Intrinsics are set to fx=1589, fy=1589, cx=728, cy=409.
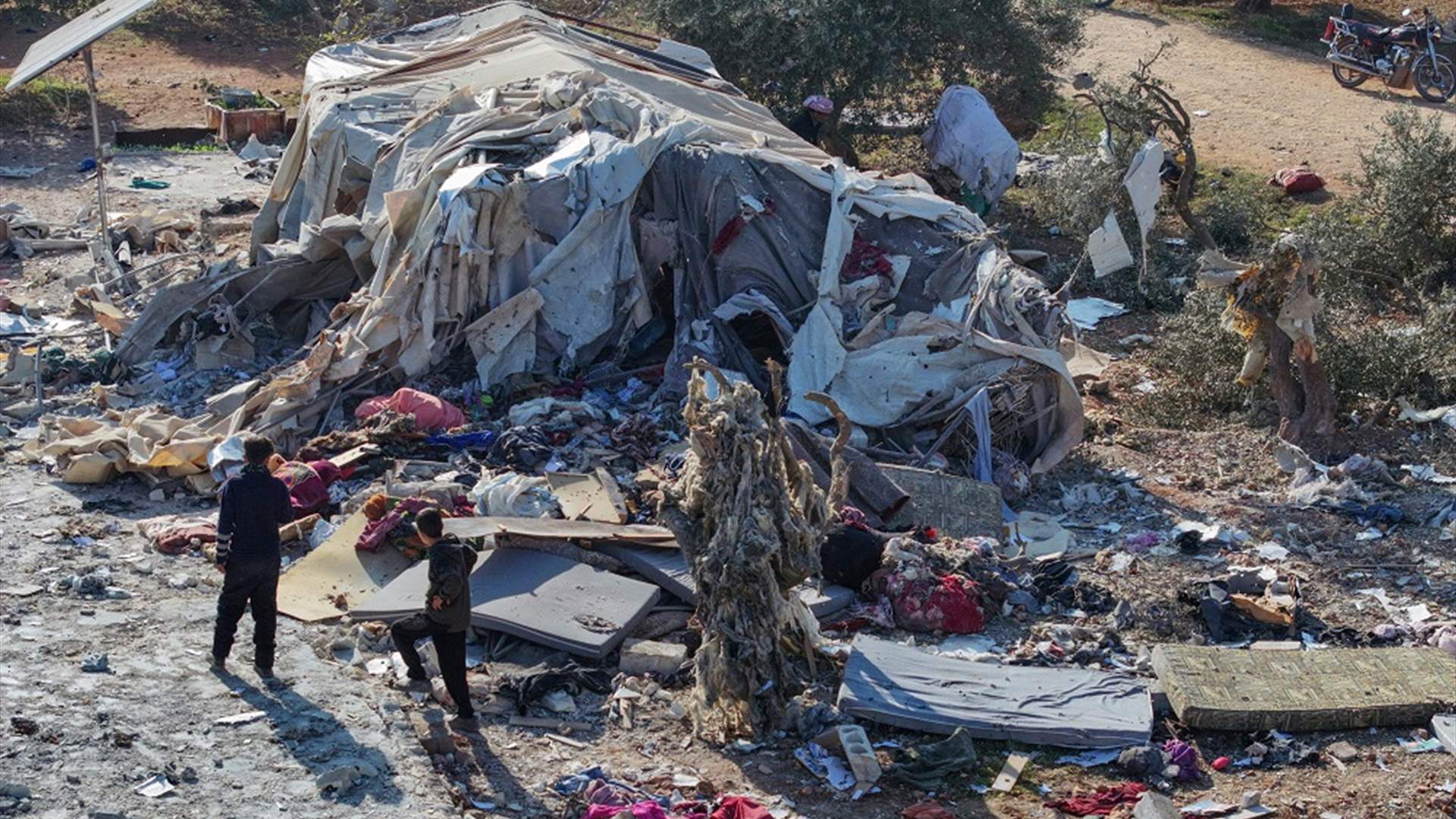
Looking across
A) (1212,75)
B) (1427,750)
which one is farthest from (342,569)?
(1212,75)

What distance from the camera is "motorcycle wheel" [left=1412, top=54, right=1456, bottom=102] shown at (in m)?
17.8

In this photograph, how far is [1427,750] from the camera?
6.64 meters

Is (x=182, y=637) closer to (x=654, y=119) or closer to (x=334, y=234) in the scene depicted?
(x=334, y=234)

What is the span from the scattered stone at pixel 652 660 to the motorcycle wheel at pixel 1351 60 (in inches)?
572

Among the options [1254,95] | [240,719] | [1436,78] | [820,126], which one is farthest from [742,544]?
[1436,78]

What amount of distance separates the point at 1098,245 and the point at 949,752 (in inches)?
257

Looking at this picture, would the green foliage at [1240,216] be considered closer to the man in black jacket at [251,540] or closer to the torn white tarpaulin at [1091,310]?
the torn white tarpaulin at [1091,310]

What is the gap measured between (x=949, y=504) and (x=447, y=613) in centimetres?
347

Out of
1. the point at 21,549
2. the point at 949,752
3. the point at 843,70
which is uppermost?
the point at 843,70

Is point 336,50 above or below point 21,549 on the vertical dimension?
above

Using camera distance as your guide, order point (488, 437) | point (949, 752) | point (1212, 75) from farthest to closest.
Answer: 1. point (1212, 75)
2. point (488, 437)
3. point (949, 752)

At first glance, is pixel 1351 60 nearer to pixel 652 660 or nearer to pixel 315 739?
pixel 652 660

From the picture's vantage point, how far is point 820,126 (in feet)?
47.4

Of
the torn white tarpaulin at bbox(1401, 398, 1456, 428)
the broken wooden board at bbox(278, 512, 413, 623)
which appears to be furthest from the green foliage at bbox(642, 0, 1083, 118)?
the broken wooden board at bbox(278, 512, 413, 623)
